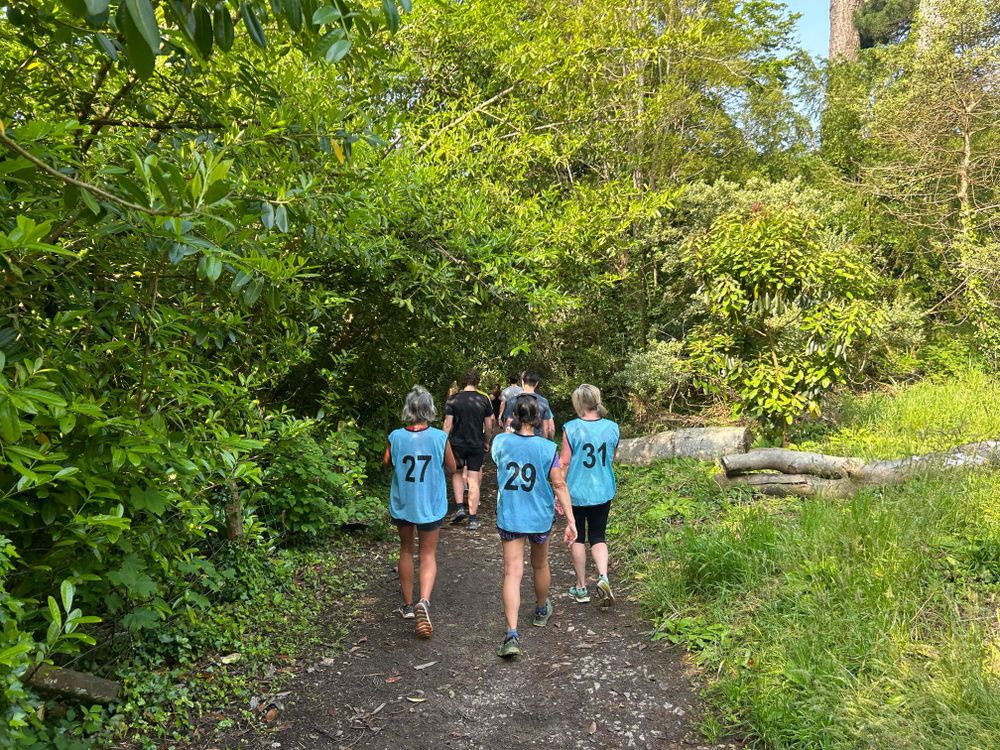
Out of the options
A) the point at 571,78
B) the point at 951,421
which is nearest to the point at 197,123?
the point at 571,78

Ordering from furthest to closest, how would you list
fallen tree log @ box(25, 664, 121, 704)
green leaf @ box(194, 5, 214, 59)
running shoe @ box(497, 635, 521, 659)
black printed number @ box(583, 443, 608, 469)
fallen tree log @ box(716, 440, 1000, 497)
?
fallen tree log @ box(716, 440, 1000, 497) → black printed number @ box(583, 443, 608, 469) → running shoe @ box(497, 635, 521, 659) → fallen tree log @ box(25, 664, 121, 704) → green leaf @ box(194, 5, 214, 59)

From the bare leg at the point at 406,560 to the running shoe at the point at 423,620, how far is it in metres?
Answer: 0.29

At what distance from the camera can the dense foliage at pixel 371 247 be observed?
215cm

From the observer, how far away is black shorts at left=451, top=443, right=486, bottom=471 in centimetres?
767

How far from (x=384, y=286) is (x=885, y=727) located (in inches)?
205

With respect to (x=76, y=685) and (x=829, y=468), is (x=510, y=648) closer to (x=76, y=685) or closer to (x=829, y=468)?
(x=76, y=685)

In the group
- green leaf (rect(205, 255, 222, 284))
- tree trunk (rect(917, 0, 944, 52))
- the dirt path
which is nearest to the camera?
green leaf (rect(205, 255, 222, 284))

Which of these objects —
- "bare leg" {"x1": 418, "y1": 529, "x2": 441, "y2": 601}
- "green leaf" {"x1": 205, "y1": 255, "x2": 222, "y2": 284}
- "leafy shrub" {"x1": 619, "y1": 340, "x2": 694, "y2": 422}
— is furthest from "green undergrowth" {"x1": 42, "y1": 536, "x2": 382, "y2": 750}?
"leafy shrub" {"x1": 619, "y1": 340, "x2": 694, "y2": 422}

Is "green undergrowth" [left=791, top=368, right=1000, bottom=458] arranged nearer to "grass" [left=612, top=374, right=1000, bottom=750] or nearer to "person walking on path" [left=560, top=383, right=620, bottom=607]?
"grass" [left=612, top=374, right=1000, bottom=750]

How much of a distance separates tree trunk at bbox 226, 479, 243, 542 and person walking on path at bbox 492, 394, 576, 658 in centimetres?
201

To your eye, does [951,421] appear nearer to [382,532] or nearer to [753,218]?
[753,218]

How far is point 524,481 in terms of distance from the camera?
14.7 ft

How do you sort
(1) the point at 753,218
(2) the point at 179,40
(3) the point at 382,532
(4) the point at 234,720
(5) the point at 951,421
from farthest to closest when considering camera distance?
(1) the point at 753,218, (5) the point at 951,421, (3) the point at 382,532, (4) the point at 234,720, (2) the point at 179,40

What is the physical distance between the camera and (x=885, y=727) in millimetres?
2979
